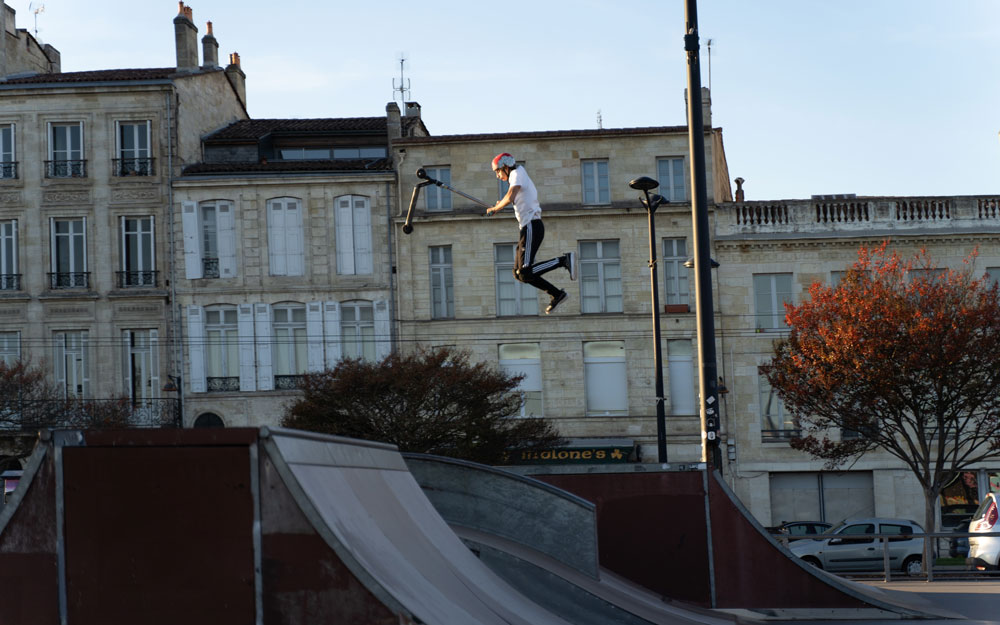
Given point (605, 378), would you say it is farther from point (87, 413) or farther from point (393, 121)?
point (87, 413)

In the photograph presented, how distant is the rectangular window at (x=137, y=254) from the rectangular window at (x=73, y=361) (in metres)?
2.20

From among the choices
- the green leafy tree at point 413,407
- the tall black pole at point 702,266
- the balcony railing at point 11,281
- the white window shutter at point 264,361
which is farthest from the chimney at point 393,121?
the tall black pole at point 702,266

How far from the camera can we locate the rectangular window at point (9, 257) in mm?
39656

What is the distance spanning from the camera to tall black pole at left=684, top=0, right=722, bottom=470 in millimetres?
14352

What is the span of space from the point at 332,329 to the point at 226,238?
446 cm

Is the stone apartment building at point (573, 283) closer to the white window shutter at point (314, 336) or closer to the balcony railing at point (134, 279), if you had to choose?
the white window shutter at point (314, 336)

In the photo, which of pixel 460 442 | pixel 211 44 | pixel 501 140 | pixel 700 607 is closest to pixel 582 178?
pixel 501 140

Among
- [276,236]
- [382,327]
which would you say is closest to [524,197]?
[382,327]

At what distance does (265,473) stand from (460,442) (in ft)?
78.1

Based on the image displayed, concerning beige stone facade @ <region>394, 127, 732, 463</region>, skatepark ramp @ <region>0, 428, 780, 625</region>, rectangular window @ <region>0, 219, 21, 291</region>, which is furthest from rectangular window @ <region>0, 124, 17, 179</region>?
skatepark ramp @ <region>0, 428, 780, 625</region>

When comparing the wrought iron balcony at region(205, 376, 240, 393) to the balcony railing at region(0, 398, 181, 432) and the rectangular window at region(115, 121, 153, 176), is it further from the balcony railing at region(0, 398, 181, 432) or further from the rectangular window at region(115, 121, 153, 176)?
the rectangular window at region(115, 121, 153, 176)

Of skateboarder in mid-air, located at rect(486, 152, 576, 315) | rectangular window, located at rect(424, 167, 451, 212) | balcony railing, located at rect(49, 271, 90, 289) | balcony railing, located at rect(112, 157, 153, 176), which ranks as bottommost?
skateboarder in mid-air, located at rect(486, 152, 576, 315)

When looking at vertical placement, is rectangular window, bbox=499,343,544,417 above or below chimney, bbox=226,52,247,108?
below

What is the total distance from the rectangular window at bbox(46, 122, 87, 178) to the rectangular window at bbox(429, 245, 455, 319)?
459 inches
